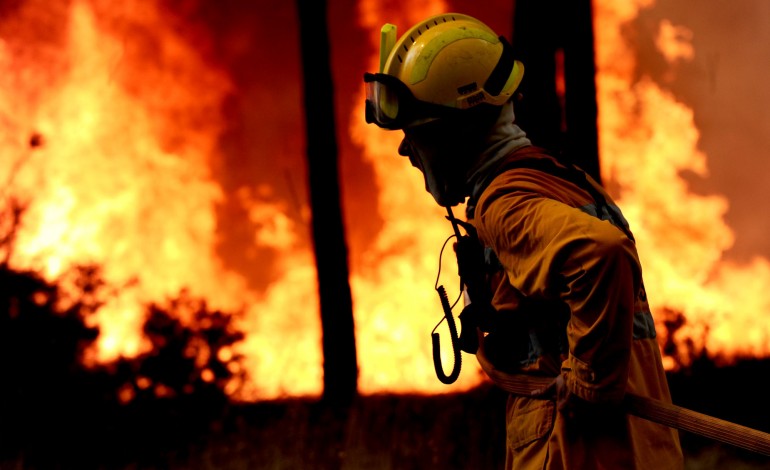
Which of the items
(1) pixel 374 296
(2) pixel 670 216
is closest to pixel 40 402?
(1) pixel 374 296

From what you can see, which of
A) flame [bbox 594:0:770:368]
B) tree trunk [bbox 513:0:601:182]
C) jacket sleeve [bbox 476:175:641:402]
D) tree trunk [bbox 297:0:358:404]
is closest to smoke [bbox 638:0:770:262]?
flame [bbox 594:0:770:368]

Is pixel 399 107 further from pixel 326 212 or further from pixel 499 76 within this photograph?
pixel 326 212

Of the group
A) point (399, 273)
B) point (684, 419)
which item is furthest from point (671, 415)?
point (399, 273)

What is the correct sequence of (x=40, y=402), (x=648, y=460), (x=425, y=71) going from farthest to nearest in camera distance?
(x=40, y=402)
(x=425, y=71)
(x=648, y=460)

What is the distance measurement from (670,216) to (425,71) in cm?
282

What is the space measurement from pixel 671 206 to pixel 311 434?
243 cm

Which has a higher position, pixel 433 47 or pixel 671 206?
pixel 671 206

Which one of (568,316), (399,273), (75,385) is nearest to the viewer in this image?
(568,316)

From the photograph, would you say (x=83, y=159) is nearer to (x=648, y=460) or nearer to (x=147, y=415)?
(x=147, y=415)

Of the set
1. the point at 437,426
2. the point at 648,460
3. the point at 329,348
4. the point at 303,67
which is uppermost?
the point at 303,67

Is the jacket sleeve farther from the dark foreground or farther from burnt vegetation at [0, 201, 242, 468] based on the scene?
burnt vegetation at [0, 201, 242, 468]

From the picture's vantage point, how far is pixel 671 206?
15.4ft

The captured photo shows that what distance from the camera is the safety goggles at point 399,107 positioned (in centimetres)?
234

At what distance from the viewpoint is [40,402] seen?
15.1ft
